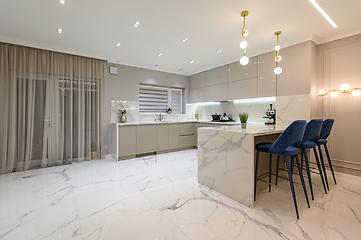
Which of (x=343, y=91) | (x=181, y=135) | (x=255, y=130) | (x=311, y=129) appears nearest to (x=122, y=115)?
(x=181, y=135)

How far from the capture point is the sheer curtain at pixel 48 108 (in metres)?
3.24

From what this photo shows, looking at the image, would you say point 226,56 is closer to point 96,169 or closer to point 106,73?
point 106,73

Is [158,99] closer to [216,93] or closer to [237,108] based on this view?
[216,93]

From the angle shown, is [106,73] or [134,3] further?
[106,73]

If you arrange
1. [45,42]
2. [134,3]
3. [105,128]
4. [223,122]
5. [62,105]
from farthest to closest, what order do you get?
1. [223,122]
2. [105,128]
3. [62,105]
4. [45,42]
5. [134,3]

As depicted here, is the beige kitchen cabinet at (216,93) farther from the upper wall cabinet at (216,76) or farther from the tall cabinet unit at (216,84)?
the upper wall cabinet at (216,76)

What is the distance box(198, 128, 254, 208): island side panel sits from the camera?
1986 mm

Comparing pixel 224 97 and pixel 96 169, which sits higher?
pixel 224 97

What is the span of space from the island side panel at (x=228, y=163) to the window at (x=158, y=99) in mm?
2856

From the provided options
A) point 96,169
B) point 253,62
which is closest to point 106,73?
point 96,169

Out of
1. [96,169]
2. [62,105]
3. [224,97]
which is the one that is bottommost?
[96,169]

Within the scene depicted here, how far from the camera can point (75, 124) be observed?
12.7ft

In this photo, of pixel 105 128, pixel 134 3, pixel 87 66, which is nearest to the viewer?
pixel 134 3

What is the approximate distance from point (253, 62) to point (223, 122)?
1.58 meters
